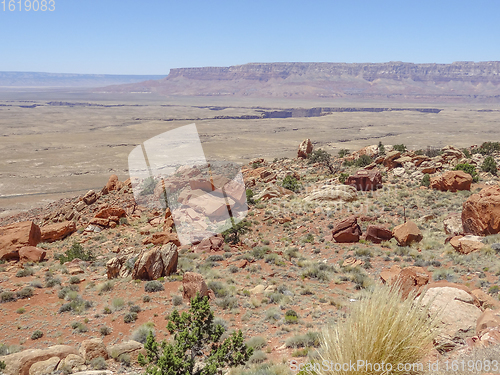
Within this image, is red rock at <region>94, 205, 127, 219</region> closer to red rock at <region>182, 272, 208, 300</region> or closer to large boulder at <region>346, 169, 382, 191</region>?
red rock at <region>182, 272, 208, 300</region>

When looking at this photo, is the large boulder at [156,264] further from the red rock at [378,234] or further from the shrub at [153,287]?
the red rock at [378,234]

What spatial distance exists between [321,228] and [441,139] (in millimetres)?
77656

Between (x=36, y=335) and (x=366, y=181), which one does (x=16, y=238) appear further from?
(x=366, y=181)

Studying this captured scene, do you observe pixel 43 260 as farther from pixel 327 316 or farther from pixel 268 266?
pixel 327 316

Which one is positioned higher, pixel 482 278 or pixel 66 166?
pixel 482 278

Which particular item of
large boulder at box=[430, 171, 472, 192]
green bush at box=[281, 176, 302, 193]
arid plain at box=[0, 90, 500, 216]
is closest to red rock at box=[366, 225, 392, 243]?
large boulder at box=[430, 171, 472, 192]

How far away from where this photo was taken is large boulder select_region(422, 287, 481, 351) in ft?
18.2

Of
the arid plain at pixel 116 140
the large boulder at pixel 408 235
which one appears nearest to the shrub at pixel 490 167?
the large boulder at pixel 408 235

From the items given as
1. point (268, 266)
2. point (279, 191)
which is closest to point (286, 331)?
point (268, 266)

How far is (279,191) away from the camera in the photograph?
23734mm

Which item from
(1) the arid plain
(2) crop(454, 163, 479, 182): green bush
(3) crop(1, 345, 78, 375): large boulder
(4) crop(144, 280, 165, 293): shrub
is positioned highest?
(2) crop(454, 163, 479, 182): green bush

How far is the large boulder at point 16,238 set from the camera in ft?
50.9

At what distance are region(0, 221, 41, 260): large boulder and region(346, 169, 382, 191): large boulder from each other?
60.5ft

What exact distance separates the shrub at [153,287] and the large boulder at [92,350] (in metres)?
3.63
